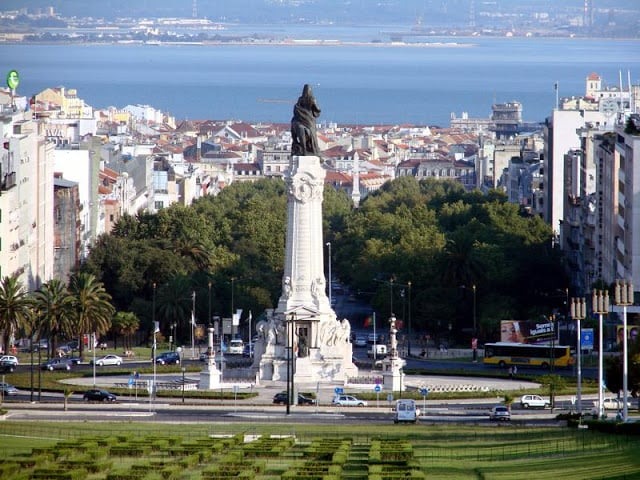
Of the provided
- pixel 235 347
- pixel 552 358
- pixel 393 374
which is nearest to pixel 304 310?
pixel 393 374

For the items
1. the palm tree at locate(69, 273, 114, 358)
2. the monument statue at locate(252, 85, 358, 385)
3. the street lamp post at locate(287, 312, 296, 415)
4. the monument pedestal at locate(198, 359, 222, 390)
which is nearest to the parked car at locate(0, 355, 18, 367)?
the palm tree at locate(69, 273, 114, 358)

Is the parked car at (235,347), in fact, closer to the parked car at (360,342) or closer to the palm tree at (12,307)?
the parked car at (360,342)

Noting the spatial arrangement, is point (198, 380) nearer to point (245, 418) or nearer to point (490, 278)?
point (245, 418)

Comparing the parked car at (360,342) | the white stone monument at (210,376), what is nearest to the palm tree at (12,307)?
the white stone monument at (210,376)

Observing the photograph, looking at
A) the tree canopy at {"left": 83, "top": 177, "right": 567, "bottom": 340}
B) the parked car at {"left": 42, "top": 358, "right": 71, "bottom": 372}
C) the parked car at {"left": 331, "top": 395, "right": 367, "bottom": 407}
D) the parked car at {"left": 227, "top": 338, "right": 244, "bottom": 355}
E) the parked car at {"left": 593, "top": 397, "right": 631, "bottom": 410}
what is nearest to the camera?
the parked car at {"left": 593, "top": 397, "right": 631, "bottom": 410}

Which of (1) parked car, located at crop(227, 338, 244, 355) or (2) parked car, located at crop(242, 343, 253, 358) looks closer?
(2) parked car, located at crop(242, 343, 253, 358)

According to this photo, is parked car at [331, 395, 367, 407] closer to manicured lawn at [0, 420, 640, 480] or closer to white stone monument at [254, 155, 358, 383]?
white stone monument at [254, 155, 358, 383]

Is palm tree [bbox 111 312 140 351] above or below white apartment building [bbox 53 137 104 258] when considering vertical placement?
below
